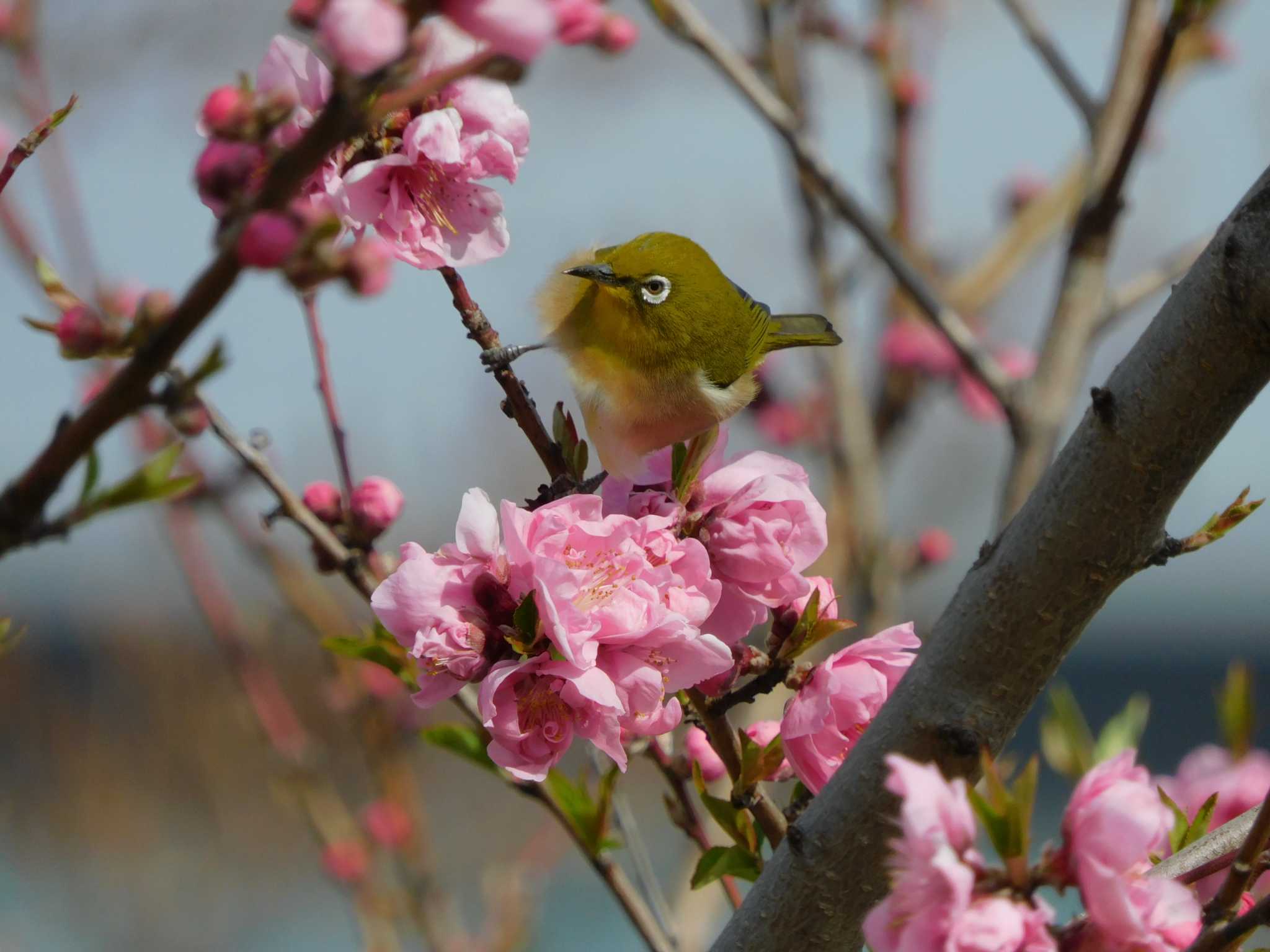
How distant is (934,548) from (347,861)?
2.22 metres

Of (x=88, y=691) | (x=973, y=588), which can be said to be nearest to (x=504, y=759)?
(x=973, y=588)

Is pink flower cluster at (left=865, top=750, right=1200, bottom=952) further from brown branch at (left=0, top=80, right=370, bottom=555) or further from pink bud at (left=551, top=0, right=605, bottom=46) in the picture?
pink bud at (left=551, top=0, right=605, bottom=46)

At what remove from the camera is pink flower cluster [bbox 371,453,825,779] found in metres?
0.96

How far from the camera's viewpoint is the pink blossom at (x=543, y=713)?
0.95 meters

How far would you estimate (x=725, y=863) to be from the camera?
1111 millimetres

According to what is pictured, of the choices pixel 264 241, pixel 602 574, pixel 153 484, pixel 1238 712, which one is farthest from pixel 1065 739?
pixel 264 241

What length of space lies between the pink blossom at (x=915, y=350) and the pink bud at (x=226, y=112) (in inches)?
143

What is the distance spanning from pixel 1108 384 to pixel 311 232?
25.0 inches

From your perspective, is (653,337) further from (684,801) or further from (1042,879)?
(1042,879)

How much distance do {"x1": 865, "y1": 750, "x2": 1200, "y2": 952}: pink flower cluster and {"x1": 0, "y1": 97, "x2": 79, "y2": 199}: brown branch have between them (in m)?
0.78

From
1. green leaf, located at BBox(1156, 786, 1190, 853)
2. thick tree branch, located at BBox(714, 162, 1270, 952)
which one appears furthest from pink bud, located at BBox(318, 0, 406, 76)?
green leaf, located at BBox(1156, 786, 1190, 853)

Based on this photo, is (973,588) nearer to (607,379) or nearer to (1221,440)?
(1221,440)

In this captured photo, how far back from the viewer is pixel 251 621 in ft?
11.8

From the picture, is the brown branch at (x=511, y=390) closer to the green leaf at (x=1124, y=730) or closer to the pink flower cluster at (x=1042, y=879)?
the pink flower cluster at (x=1042, y=879)
